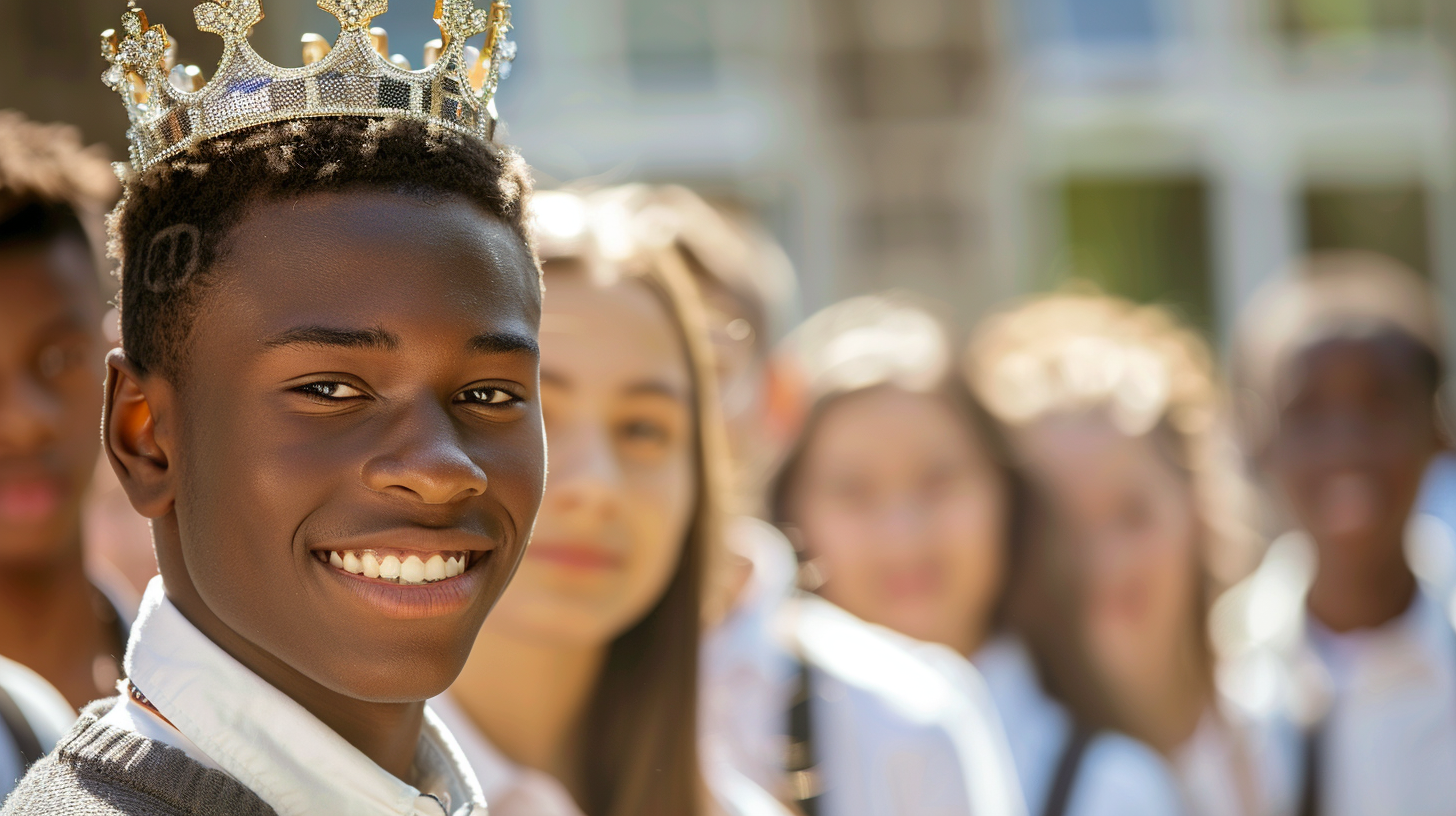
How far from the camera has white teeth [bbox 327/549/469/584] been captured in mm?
1273

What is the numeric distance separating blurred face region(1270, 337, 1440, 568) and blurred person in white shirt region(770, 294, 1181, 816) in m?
0.99

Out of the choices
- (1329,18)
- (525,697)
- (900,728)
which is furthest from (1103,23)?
(525,697)

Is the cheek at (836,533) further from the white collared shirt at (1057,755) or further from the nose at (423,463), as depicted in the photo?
the nose at (423,463)

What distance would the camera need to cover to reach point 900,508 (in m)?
3.91

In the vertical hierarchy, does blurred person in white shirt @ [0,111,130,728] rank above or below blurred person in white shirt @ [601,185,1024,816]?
above

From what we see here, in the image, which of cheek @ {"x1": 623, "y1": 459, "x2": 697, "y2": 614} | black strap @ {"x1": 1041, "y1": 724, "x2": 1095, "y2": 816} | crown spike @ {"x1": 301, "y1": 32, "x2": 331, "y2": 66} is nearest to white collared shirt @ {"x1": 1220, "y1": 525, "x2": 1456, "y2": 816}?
black strap @ {"x1": 1041, "y1": 724, "x2": 1095, "y2": 816}

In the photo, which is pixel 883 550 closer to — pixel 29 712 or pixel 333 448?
pixel 29 712

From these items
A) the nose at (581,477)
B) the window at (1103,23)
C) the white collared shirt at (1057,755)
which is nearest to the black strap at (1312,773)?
the white collared shirt at (1057,755)

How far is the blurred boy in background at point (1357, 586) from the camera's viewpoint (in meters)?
4.38

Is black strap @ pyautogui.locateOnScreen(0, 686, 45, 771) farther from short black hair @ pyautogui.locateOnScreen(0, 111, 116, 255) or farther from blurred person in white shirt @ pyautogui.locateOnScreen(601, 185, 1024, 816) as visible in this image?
blurred person in white shirt @ pyautogui.locateOnScreen(601, 185, 1024, 816)

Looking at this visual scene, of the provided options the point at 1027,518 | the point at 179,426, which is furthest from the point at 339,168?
the point at 1027,518

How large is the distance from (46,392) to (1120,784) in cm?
312

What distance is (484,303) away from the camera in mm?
1334

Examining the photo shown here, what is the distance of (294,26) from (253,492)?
8035mm
